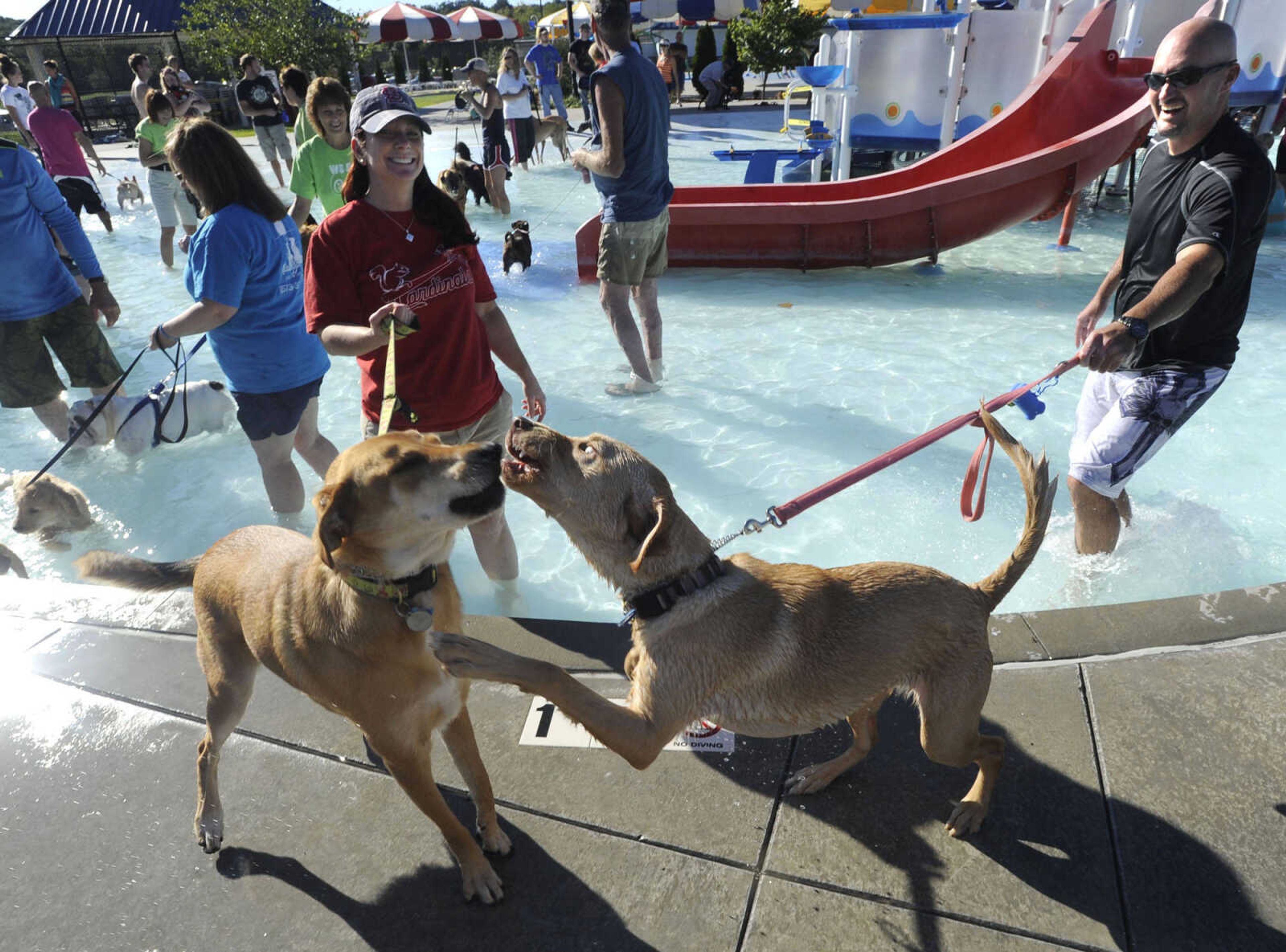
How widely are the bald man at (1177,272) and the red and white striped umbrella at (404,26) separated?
32.5 m

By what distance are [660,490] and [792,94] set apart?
91.1 ft

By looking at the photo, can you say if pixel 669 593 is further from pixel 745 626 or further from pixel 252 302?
pixel 252 302

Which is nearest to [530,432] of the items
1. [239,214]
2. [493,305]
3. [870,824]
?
[493,305]

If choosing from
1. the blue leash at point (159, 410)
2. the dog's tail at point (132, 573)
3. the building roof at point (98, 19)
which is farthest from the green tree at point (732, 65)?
the dog's tail at point (132, 573)

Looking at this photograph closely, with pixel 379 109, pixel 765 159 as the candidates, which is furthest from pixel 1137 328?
pixel 765 159

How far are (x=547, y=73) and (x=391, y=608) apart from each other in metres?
20.3

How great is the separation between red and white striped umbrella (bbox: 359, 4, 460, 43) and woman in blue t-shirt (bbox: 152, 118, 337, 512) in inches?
1221

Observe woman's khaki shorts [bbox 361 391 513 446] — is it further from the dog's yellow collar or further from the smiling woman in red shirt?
the dog's yellow collar

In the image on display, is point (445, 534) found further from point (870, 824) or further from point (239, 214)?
point (239, 214)

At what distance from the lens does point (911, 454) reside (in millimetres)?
3213

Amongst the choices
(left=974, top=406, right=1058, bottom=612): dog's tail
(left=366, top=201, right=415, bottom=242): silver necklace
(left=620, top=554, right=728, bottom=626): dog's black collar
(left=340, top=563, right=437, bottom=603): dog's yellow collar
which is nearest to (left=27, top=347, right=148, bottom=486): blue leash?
(left=366, top=201, right=415, bottom=242): silver necklace

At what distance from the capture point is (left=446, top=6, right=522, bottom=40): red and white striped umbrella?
103 ft

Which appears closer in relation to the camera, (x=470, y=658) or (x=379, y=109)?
(x=470, y=658)

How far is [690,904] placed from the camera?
2.39 metres
